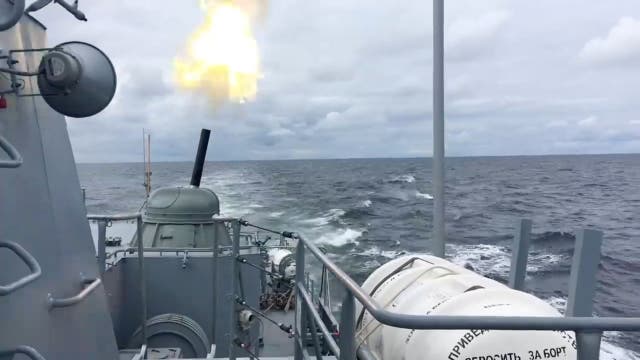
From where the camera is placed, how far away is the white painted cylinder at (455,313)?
8.68 ft

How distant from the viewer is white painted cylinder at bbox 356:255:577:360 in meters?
2.64

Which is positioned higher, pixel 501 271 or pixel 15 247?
pixel 15 247

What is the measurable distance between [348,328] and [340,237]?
2084 centimetres

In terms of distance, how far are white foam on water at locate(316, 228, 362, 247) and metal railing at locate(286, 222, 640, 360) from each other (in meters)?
17.9

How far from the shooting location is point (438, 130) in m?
4.93

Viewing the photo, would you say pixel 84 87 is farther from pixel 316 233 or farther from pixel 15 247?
pixel 316 233

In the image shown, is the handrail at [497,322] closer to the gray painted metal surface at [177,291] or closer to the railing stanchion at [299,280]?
the railing stanchion at [299,280]

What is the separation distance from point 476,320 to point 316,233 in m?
21.6

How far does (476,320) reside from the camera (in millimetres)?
1748

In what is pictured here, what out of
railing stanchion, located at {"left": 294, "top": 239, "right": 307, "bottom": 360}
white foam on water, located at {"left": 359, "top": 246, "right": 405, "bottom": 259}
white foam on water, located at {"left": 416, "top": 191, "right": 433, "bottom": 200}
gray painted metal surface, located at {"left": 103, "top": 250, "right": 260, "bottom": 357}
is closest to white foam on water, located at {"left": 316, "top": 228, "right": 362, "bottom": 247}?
white foam on water, located at {"left": 359, "top": 246, "right": 405, "bottom": 259}

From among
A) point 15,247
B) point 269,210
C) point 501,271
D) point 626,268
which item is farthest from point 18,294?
point 269,210

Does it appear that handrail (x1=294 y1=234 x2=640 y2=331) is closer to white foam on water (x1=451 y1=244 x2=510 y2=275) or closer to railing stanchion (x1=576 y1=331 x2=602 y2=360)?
railing stanchion (x1=576 y1=331 x2=602 y2=360)

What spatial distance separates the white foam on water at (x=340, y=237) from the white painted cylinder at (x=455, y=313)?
1765 centimetres

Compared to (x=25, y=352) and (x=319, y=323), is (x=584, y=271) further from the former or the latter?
(x=25, y=352)
